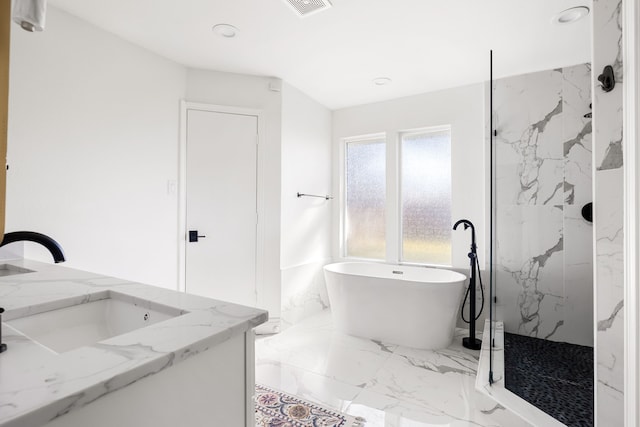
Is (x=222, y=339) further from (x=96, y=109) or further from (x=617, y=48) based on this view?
(x=96, y=109)

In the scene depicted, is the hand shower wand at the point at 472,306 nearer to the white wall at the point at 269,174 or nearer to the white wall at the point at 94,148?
the white wall at the point at 269,174

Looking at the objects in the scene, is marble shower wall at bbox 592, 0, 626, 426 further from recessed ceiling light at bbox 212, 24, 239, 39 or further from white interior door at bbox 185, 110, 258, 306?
white interior door at bbox 185, 110, 258, 306

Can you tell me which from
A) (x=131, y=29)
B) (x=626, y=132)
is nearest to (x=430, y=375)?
(x=626, y=132)

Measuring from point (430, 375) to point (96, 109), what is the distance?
2985mm

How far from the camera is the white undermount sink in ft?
3.00

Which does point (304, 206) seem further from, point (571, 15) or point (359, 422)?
point (571, 15)

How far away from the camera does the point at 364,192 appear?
4.00m

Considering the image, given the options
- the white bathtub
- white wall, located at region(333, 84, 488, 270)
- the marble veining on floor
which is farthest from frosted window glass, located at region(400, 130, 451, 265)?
the marble veining on floor

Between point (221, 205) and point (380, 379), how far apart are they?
1.94m

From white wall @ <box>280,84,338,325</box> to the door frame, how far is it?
0.22m

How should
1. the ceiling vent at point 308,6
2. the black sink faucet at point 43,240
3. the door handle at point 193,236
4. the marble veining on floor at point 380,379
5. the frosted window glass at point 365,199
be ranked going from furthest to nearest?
the frosted window glass at point 365,199, the door handle at point 193,236, the ceiling vent at point 308,6, the marble veining on floor at point 380,379, the black sink faucet at point 43,240

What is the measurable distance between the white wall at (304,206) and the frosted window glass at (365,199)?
26 cm

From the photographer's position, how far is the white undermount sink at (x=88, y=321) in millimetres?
915

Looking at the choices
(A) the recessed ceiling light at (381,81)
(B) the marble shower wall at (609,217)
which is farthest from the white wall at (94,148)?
(B) the marble shower wall at (609,217)
